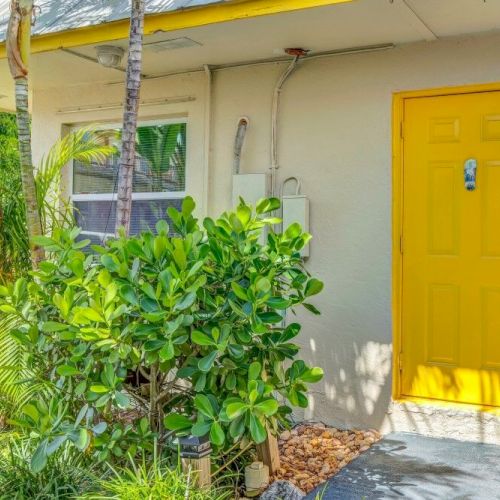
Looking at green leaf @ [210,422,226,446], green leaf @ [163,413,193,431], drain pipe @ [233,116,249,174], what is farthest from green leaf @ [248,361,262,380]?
drain pipe @ [233,116,249,174]

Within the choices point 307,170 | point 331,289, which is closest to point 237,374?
point 331,289

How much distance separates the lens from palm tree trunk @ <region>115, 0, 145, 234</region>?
4.48m

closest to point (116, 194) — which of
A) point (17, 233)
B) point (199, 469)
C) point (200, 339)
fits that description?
point (17, 233)

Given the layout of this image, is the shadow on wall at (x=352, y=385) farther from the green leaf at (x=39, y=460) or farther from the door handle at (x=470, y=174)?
the green leaf at (x=39, y=460)

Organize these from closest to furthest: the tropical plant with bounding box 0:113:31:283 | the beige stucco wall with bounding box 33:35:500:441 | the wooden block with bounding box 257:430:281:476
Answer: the wooden block with bounding box 257:430:281:476, the beige stucco wall with bounding box 33:35:500:441, the tropical plant with bounding box 0:113:31:283

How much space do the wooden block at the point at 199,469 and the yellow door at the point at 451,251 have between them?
2.21 meters

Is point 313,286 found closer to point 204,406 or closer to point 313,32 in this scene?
point 204,406

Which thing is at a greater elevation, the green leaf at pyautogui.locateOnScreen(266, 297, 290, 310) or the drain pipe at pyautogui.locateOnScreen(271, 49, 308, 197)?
→ the drain pipe at pyautogui.locateOnScreen(271, 49, 308, 197)

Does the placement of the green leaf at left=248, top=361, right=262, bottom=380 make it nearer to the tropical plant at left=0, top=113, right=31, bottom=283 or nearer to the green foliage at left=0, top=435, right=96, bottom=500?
the green foliage at left=0, top=435, right=96, bottom=500

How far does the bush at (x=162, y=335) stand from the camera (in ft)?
11.8

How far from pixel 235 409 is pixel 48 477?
3.75 ft

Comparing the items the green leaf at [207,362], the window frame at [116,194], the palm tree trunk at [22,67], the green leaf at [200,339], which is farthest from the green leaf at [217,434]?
the window frame at [116,194]

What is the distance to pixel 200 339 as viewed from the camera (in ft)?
11.8

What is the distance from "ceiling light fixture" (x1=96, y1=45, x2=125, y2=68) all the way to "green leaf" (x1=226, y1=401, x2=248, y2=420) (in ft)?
10.7
